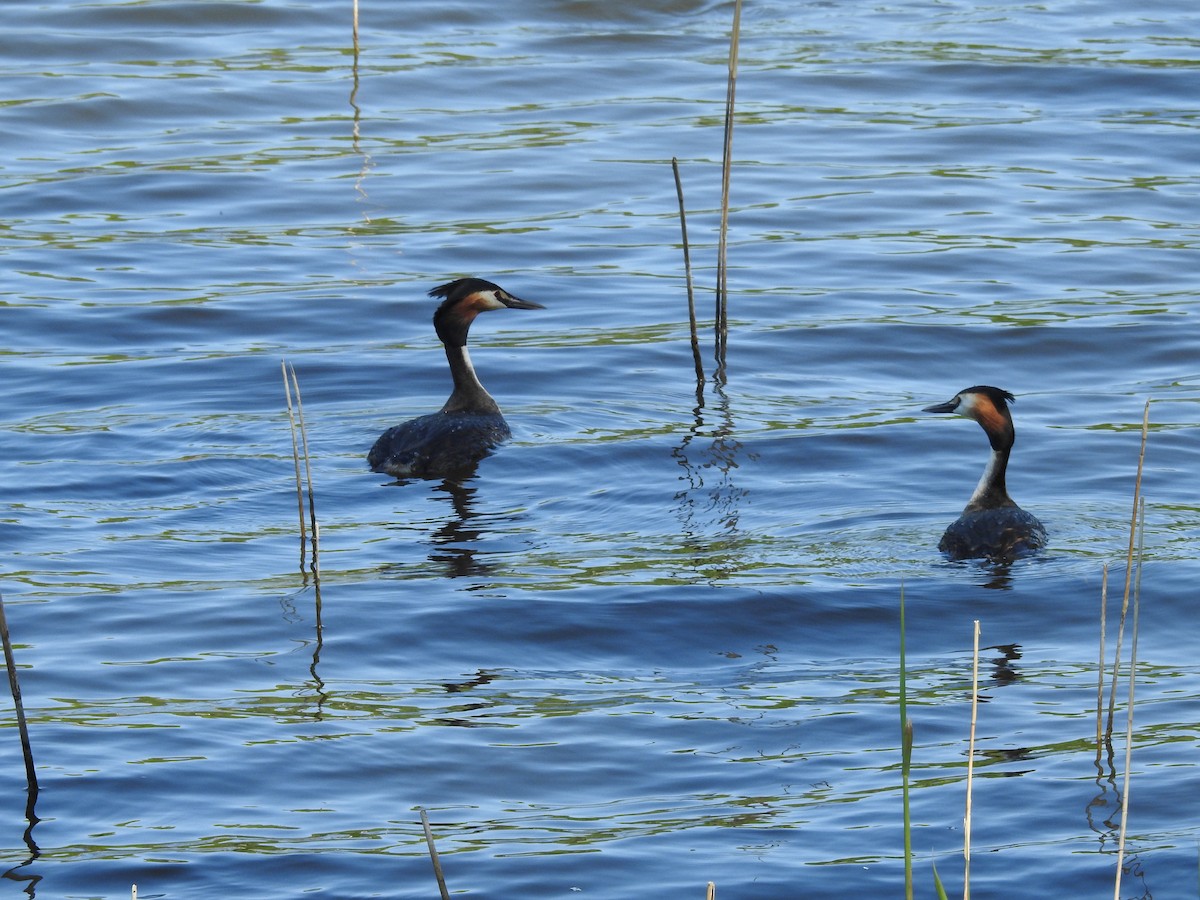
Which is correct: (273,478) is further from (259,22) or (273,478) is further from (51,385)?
(259,22)

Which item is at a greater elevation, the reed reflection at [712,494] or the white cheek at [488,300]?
the white cheek at [488,300]

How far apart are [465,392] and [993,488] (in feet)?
12.1

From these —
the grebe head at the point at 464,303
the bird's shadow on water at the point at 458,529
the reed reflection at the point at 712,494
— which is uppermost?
the grebe head at the point at 464,303

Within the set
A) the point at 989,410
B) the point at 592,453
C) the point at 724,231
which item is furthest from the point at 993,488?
the point at 724,231

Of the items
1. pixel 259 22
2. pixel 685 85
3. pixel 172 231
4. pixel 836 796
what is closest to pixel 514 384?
pixel 172 231

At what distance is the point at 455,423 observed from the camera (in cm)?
1232

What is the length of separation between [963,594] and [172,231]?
1000 cm

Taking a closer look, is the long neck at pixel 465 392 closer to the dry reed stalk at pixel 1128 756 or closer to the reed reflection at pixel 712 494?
the reed reflection at pixel 712 494

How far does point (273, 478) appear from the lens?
11758 millimetres

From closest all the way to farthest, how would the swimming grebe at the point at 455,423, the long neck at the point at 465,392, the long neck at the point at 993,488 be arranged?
1. the long neck at the point at 993,488
2. the swimming grebe at the point at 455,423
3. the long neck at the point at 465,392

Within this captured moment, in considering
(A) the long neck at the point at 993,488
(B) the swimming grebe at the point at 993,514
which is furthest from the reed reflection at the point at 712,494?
(A) the long neck at the point at 993,488

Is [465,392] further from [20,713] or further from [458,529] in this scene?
[20,713]

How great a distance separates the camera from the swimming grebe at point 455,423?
12.1m

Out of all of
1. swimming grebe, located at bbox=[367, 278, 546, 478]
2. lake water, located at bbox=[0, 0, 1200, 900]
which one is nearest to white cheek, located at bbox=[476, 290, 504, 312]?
swimming grebe, located at bbox=[367, 278, 546, 478]
